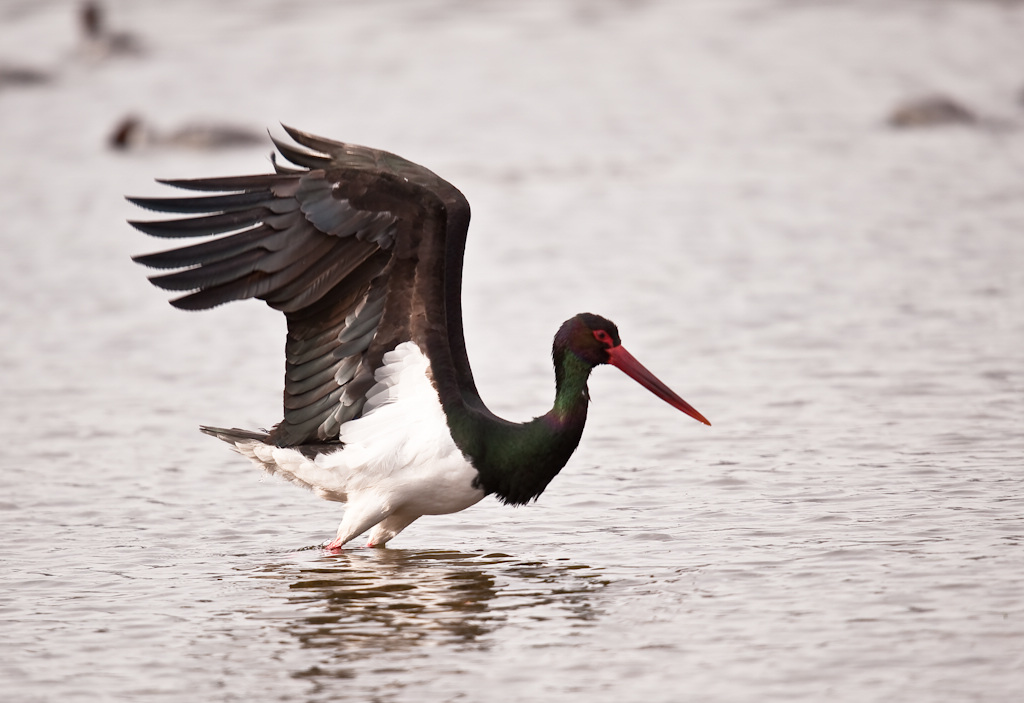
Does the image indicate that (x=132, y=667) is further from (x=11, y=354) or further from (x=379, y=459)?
(x=11, y=354)

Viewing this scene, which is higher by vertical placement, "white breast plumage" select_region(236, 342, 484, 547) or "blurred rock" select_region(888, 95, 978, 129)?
"blurred rock" select_region(888, 95, 978, 129)

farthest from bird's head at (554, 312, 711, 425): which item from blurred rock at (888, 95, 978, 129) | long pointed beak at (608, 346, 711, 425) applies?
blurred rock at (888, 95, 978, 129)

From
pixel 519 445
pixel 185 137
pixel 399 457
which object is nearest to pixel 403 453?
pixel 399 457

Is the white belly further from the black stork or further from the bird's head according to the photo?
the bird's head

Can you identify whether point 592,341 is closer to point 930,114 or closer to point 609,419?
point 609,419

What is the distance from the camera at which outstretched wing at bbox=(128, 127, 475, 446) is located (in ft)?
22.4

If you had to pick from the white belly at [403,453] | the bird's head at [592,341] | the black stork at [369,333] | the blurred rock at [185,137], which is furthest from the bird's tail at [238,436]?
the blurred rock at [185,137]

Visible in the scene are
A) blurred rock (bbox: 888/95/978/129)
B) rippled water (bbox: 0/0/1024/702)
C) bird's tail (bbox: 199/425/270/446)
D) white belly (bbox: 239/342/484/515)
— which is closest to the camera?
rippled water (bbox: 0/0/1024/702)

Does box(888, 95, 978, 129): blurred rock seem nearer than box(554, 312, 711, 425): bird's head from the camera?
No

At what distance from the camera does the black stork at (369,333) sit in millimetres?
6848

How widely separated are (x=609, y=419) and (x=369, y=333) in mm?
3044

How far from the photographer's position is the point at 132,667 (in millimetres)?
5945

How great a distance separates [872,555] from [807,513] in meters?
0.80

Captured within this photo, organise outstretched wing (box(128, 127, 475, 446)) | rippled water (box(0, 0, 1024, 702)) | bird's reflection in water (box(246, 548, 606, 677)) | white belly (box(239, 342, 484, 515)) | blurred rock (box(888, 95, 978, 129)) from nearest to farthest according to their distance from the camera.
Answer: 1. rippled water (box(0, 0, 1024, 702))
2. bird's reflection in water (box(246, 548, 606, 677))
3. outstretched wing (box(128, 127, 475, 446))
4. white belly (box(239, 342, 484, 515))
5. blurred rock (box(888, 95, 978, 129))
